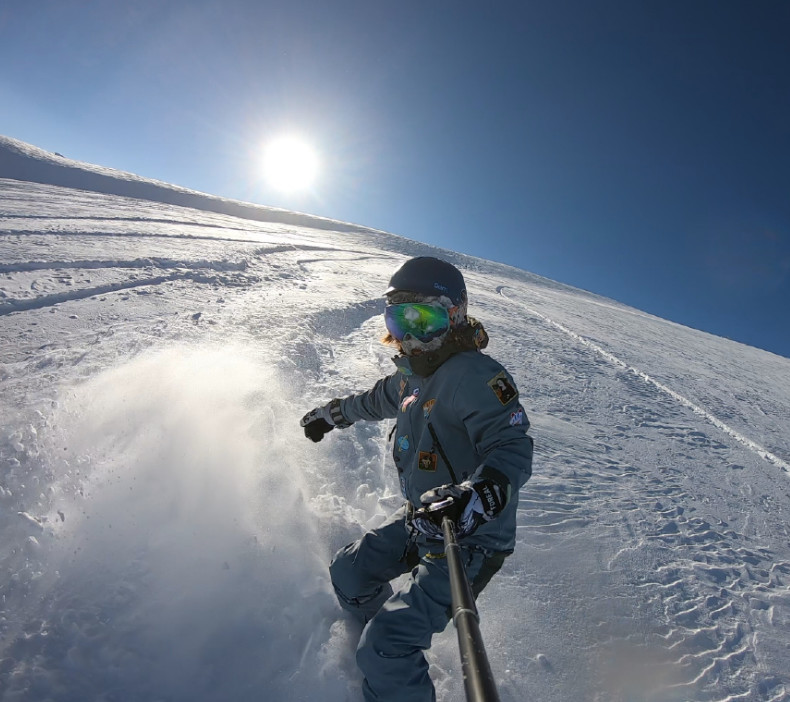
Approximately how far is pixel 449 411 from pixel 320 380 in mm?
2752

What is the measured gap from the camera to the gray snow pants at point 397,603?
1705 millimetres

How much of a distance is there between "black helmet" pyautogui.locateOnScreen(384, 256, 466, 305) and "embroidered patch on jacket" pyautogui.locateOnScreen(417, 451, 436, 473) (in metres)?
0.78

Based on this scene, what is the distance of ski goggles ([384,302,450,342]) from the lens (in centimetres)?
220

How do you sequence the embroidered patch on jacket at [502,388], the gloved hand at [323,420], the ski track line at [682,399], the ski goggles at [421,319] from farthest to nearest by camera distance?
1. the ski track line at [682,399]
2. the gloved hand at [323,420]
3. the ski goggles at [421,319]
4. the embroidered patch on jacket at [502,388]

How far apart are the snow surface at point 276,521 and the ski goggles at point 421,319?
1355 millimetres

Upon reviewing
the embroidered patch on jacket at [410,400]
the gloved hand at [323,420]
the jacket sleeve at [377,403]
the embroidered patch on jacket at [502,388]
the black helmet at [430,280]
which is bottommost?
the gloved hand at [323,420]

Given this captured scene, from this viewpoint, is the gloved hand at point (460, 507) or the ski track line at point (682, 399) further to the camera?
the ski track line at point (682, 399)

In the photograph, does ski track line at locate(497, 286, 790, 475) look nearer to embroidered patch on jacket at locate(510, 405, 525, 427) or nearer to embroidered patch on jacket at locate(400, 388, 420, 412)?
embroidered patch on jacket at locate(510, 405, 525, 427)

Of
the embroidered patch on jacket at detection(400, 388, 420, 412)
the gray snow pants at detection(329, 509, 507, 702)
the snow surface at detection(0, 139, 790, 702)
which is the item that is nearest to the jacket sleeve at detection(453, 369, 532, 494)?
the embroidered patch on jacket at detection(400, 388, 420, 412)

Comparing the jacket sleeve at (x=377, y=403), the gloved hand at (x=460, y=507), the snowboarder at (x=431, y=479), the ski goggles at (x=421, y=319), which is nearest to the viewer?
the gloved hand at (x=460, y=507)

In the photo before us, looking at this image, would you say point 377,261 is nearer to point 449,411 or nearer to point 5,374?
point 5,374

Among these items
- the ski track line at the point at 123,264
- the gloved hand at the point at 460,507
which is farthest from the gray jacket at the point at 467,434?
the ski track line at the point at 123,264

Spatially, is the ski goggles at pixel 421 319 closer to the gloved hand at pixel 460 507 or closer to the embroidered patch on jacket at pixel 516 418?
the embroidered patch on jacket at pixel 516 418

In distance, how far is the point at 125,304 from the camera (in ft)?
17.5
